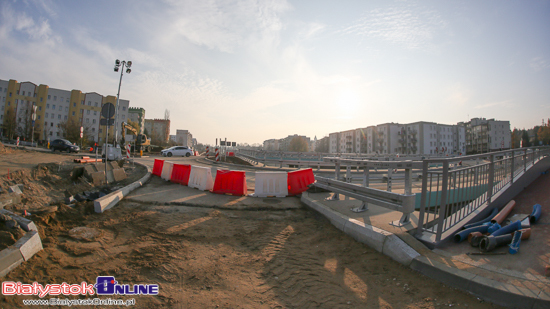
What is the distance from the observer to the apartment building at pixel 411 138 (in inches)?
2940

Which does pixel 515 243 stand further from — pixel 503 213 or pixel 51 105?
pixel 51 105

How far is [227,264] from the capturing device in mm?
3734

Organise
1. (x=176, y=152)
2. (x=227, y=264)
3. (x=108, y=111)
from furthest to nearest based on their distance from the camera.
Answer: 1. (x=176, y=152)
2. (x=108, y=111)
3. (x=227, y=264)

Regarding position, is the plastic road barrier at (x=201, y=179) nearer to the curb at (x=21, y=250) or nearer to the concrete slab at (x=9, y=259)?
the curb at (x=21, y=250)

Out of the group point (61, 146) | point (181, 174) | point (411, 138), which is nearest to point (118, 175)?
point (181, 174)

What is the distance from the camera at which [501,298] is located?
2602 millimetres

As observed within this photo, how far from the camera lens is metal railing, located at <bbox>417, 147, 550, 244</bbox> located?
12.8 ft

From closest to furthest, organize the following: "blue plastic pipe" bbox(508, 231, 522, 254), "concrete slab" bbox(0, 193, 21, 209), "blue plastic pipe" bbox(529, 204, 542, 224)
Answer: "blue plastic pipe" bbox(508, 231, 522, 254) < "blue plastic pipe" bbox(529, 204, 542, 224) < "concrete slab" bbox(0, 193, 21, 209)

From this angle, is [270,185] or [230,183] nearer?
[270,185]

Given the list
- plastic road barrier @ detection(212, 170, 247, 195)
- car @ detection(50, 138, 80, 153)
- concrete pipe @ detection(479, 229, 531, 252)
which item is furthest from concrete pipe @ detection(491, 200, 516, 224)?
car @ detection(50, 138, 80, 153)

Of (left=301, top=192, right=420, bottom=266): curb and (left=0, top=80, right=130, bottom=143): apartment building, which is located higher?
(left=0, top=80, right=130, bottom=143): apartment building

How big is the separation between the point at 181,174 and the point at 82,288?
7571 millimetres

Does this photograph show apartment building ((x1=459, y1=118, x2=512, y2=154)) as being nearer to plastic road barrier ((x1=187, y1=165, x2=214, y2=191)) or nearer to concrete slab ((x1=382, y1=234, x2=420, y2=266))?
plastic road barrier ((x1=187, y1=165, x2=214, y2=191))

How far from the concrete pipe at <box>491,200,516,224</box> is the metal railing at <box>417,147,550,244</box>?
30cm
